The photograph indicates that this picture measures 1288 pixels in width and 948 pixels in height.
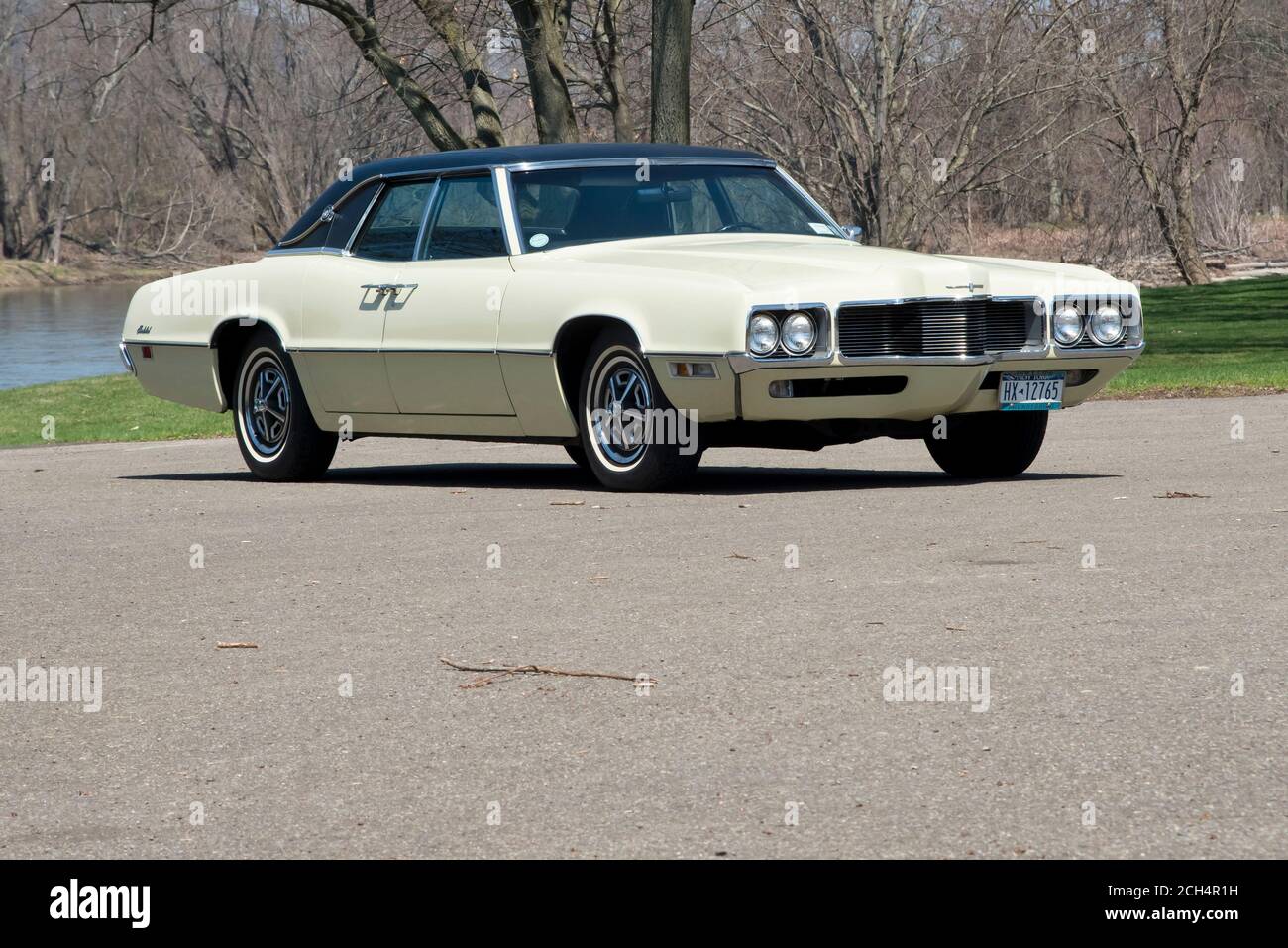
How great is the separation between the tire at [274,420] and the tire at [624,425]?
2212 mm

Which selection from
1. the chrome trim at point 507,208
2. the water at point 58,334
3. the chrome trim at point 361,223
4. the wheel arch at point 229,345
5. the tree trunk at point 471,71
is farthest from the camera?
the water at point 58,334

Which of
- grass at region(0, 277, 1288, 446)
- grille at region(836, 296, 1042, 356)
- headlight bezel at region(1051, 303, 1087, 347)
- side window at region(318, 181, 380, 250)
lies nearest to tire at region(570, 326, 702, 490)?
grille at region(836, 296, 1042, 356)

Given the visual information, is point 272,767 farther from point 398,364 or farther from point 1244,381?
point 1244,381

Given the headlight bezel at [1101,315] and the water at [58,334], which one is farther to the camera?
the water at [58,334]

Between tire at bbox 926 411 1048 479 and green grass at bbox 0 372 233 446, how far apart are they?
1002 cm

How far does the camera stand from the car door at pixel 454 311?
10.2 metres

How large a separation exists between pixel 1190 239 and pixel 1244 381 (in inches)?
967

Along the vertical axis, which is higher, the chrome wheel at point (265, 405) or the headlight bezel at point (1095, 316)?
the headlight bezel at point (1095, 316)

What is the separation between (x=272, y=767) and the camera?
468 centimetres

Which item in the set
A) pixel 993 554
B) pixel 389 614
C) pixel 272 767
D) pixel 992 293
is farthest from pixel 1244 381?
pixel 272 767

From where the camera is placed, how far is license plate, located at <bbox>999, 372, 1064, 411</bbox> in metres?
9.69

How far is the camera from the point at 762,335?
29.8 ft

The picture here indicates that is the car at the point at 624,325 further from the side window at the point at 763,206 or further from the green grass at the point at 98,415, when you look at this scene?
the green grass at the point at 98,415

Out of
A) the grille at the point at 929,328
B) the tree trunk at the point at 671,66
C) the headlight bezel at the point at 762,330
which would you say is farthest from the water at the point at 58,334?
the grille at the point at 929,328
